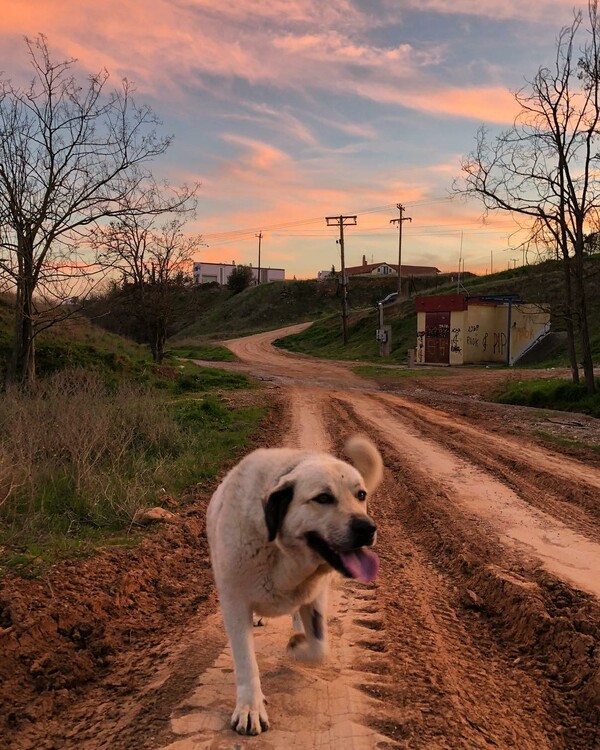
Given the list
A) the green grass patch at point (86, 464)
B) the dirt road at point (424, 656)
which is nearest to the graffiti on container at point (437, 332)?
the green grass patch at point (86, 464)

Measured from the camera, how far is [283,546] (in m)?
3.19

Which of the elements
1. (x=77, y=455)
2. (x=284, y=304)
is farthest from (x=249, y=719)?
(x=284, y=304)

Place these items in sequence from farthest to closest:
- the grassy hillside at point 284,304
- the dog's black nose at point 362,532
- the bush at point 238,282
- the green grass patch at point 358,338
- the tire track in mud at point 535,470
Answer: the bush at point 238,282
the grassy hillside at point 284,304
the green grass patch at point 358,338
the tire track in mud at point 535,470
the dog's black nose at point 362,532

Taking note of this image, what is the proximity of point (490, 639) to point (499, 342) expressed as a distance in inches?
1491

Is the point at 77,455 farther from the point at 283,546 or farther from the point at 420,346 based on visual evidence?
the point at 420,346

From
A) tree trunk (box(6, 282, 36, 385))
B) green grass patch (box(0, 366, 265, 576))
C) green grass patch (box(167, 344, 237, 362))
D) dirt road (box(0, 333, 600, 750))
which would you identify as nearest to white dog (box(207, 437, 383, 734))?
dirt road (box(0, 333, 600, 750))

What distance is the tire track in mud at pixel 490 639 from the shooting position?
3.34m

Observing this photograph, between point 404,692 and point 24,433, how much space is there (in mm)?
7095

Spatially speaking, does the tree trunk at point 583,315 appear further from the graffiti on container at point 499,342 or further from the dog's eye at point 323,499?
the graffiti on container at point 499,342

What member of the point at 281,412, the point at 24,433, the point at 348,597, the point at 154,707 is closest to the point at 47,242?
the point at 24,433

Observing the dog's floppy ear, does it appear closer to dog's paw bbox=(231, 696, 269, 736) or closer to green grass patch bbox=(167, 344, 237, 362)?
dog's paw bbox=(231, 696, 269, 736)

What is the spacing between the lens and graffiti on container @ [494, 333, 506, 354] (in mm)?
39938

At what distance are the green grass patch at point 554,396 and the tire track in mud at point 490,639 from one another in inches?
499

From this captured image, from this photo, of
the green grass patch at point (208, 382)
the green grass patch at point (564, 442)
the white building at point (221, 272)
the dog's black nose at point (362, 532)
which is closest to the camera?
the dog's black nose at point (362, 532)
